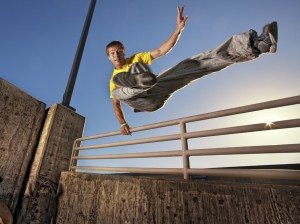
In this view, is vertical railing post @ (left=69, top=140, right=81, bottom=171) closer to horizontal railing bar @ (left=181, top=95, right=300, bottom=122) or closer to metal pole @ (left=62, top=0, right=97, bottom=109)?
metal pole @ (left=62, top=0, right=97, bottom=109)

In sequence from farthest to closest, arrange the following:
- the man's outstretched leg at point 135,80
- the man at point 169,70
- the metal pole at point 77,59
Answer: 1. the metal pole at point 77,59
2. the man's outstretched leg at point 135,80
3. the man at point 169,70

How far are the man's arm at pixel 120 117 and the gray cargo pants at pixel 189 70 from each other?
0.71ft

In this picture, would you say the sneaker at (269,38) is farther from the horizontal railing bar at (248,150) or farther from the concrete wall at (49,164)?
the concrete wall at (49,164)

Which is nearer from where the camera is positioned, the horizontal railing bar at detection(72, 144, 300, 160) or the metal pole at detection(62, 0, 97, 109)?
the horizontal railing bar at detection(72, 144, 300, 160)

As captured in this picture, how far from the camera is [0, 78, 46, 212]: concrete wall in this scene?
3.62 m

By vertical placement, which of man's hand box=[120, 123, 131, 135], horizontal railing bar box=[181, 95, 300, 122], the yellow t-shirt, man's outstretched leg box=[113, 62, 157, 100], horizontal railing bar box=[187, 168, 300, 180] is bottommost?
horizontal railing bar box=[187, 168, 300, 180]

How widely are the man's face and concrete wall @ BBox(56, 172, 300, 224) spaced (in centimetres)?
172

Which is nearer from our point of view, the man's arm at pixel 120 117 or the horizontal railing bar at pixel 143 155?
the horizontal railing bar at pixel 143 155

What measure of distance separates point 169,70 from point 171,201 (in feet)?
6.06

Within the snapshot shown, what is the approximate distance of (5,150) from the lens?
367 centimetres

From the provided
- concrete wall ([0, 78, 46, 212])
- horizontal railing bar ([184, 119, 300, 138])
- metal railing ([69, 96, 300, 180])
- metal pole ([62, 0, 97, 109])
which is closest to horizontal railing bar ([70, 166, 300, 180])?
metal railing ([69, 96, 300, 180])

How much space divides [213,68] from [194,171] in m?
1.47

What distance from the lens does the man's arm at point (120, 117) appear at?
3.62m

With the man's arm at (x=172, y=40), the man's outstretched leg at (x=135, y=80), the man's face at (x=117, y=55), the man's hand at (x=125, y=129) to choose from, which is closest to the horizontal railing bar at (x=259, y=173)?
the man's outstretched leg at (x=135, y=80)
